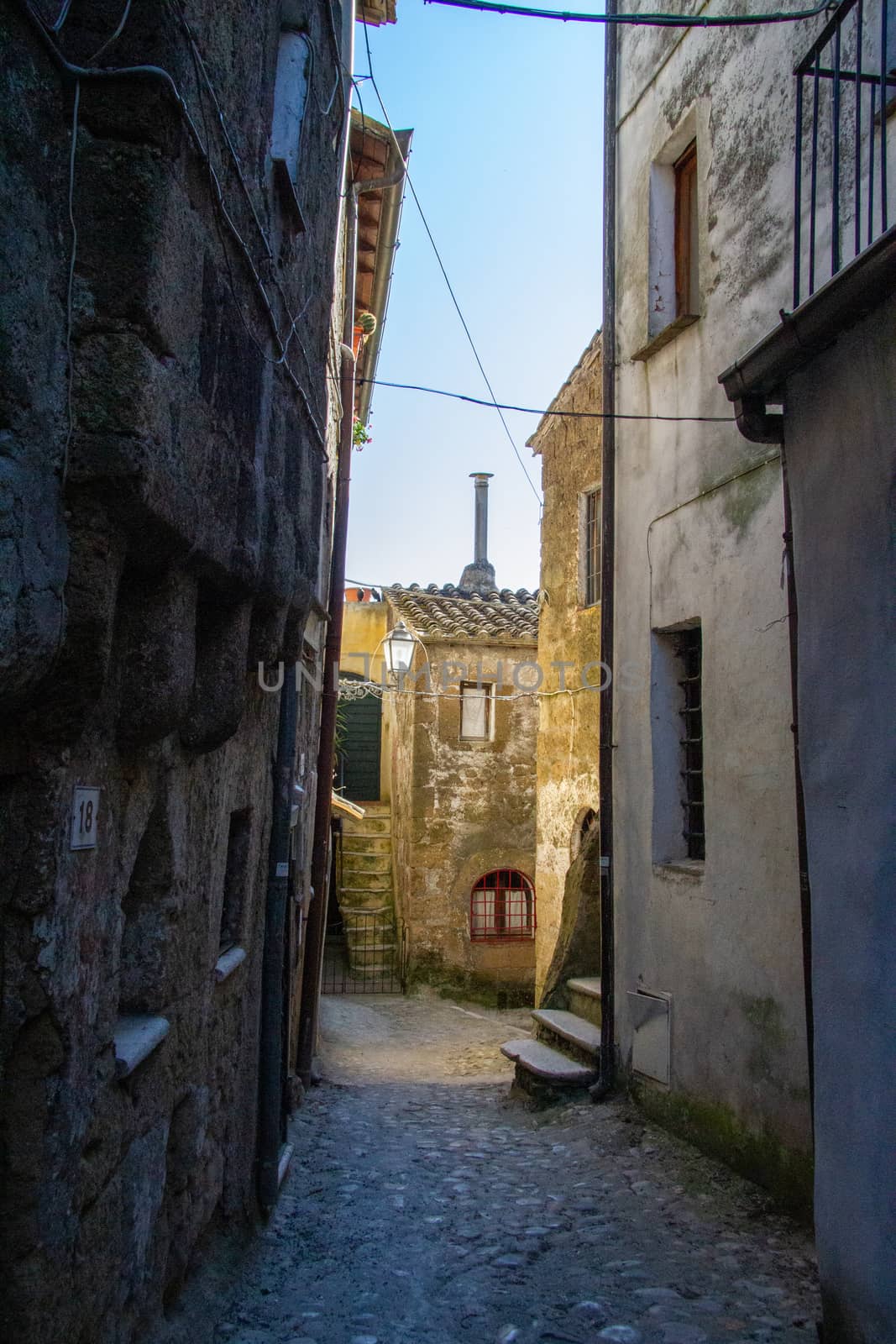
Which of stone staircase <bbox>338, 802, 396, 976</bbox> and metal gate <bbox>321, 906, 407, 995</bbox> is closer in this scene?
metal gate <bbox>321, 906, 407, 995</bbox>

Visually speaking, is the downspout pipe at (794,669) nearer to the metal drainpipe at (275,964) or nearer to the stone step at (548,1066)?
the metal drainpipe at (275,964)

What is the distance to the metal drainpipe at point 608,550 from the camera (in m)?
7.38

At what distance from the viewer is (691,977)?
20.4ft

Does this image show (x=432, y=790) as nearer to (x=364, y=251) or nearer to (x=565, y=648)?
(x=565, y=648)

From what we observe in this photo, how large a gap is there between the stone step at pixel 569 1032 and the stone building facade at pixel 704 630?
627mm

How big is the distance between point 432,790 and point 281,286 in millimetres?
12855

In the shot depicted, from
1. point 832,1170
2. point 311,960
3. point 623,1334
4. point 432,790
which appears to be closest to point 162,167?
point 832,1170

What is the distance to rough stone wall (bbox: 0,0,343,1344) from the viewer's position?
7.64 ft

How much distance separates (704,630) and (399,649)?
612 cm

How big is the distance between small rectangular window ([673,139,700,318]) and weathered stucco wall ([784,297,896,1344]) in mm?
3714

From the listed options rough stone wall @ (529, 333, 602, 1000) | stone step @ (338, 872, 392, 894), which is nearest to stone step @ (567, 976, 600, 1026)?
rough stone wall @ (529, 333, 602, 1000)

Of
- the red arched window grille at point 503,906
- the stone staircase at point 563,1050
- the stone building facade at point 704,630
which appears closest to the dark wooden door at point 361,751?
the red arched window grille at point 503,906

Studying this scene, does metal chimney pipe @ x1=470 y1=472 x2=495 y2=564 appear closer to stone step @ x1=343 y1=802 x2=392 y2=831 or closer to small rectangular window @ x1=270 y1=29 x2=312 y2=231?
stone step @ x1=343 y1=802 x2=392 y2=831

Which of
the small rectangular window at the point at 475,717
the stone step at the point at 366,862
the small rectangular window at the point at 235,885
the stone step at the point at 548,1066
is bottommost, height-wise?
the stone step at the point at 548,1066
